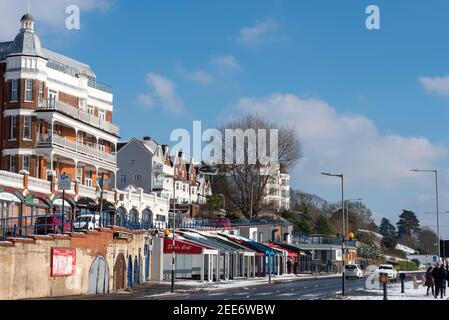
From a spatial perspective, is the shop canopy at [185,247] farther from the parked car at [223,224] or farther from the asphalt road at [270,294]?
the parked car at [223,224]

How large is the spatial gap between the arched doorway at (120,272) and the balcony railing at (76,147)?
1832cm

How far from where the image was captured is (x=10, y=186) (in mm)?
51844

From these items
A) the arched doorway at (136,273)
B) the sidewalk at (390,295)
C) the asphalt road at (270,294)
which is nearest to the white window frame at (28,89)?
the arched doorway at (136,273)

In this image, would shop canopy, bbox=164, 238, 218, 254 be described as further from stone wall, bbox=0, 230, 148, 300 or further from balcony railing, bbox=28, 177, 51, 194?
stone wall, bbox=0, 230, 148, 300

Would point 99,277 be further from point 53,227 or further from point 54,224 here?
point 54,224

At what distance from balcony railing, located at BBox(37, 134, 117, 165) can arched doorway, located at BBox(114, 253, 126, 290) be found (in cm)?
1832

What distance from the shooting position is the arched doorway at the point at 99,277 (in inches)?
1668

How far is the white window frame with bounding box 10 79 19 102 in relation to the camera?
62.6m

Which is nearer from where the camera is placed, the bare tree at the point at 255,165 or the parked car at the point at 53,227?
the parked car at the point at 53,227

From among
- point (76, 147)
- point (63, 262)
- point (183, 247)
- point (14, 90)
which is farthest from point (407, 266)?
point (63, 262)

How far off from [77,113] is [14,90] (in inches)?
272

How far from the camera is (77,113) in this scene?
223 ft

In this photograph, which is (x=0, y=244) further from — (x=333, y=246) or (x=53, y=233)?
(x=333, y=246)
